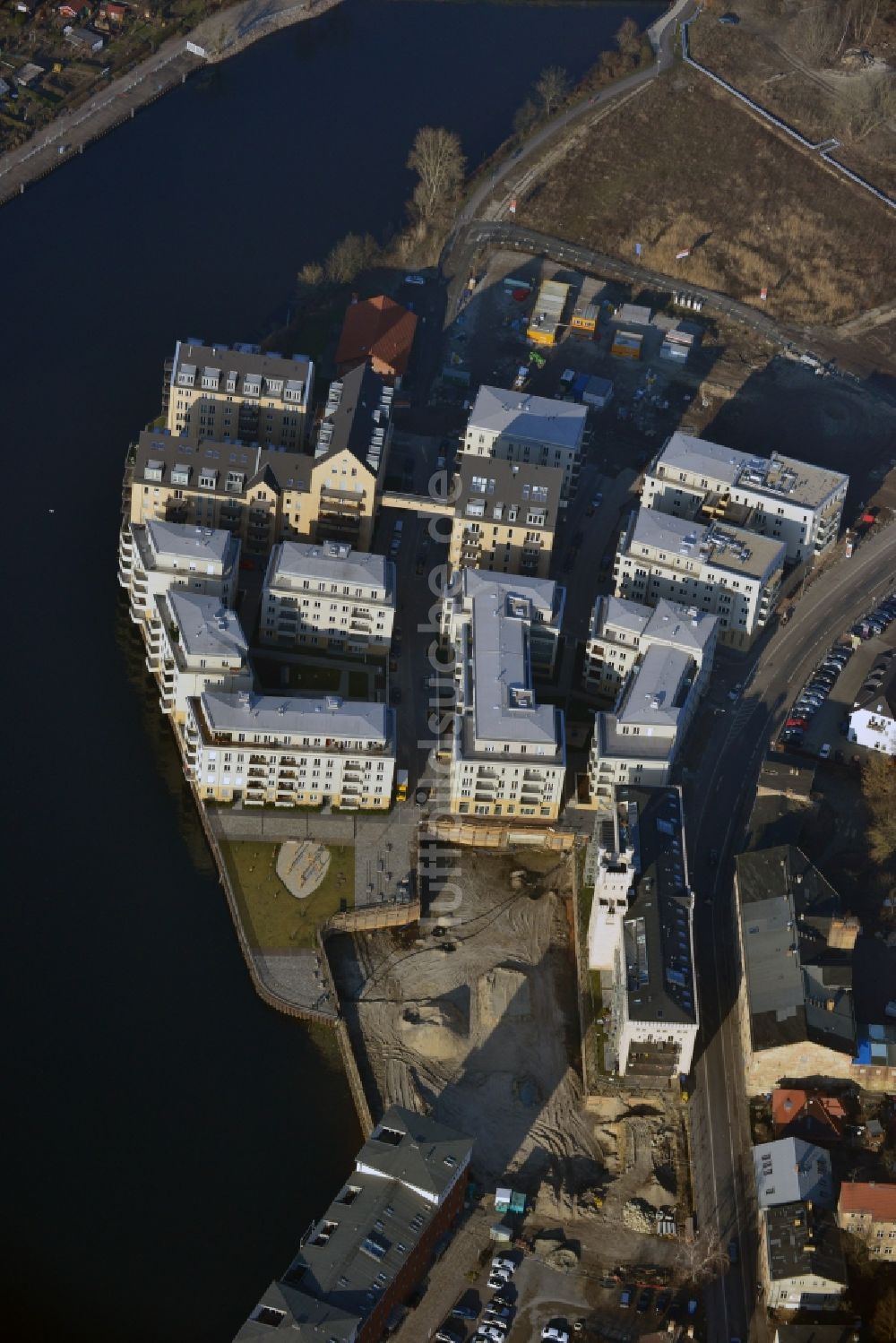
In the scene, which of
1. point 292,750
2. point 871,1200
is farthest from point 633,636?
point 871,1200

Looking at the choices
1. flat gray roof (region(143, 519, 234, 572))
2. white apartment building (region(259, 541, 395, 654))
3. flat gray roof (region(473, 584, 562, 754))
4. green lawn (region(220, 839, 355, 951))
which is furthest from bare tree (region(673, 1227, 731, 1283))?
flat gray roof (region(143, 519, 234, 572))

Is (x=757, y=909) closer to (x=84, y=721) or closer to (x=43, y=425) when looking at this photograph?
(x=84, y=721)

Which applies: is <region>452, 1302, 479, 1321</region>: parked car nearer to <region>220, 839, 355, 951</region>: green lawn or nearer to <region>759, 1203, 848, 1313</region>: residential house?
<region>759, 1203, 848, 1313</region>: residential house

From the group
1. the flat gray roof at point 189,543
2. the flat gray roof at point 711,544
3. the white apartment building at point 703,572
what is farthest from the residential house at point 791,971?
the flat gray roof at point 189,543

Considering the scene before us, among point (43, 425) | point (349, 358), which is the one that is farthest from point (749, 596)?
point (43, 425)

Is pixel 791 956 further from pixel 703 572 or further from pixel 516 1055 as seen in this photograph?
pixel 703 572

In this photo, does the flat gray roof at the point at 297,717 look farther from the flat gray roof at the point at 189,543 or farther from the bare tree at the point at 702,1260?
the bare tree at the point at 702,1260
